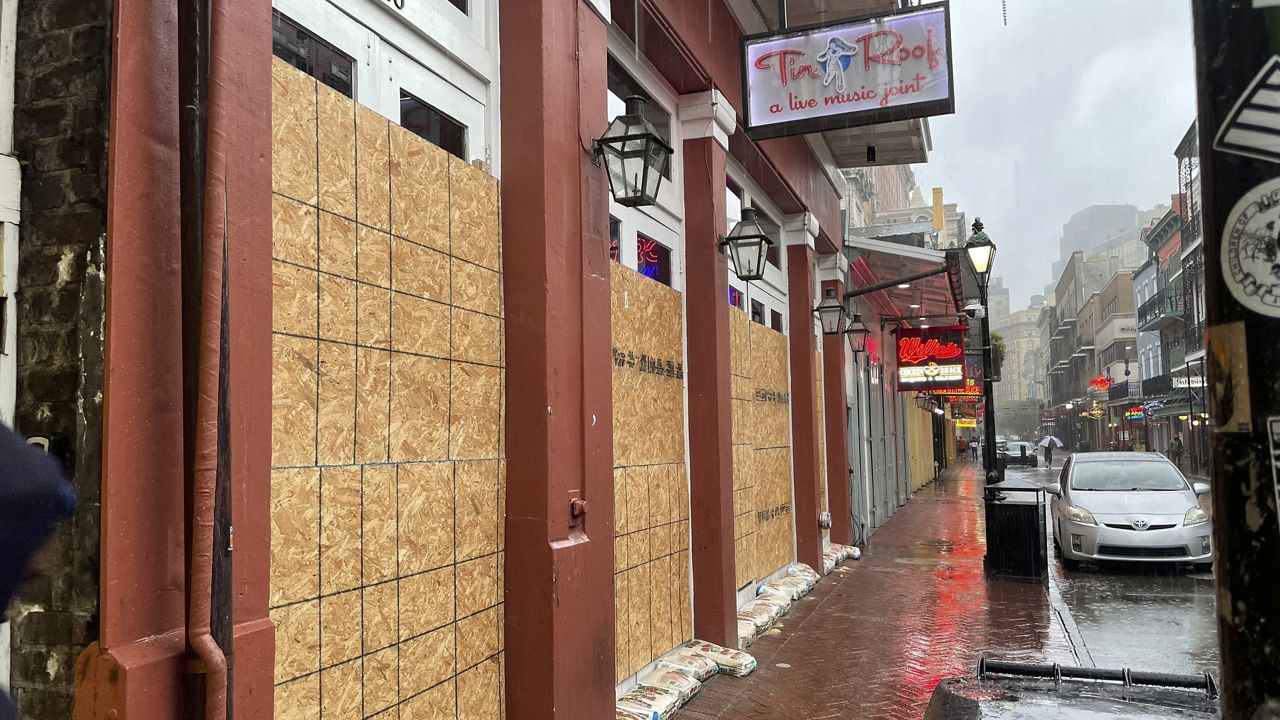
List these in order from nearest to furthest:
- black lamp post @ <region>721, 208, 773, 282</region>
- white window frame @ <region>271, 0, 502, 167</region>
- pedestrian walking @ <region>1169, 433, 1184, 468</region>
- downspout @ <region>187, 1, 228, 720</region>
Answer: downspout @ <region>187, 1, 228, 720</region> → white window frame @ <region>271, 0, 502, 167</region> → black lamp post @ <region>721, 208, 773, 282</region> → pedestrian walking @ <region>1169, 433, 1184, 468</region>

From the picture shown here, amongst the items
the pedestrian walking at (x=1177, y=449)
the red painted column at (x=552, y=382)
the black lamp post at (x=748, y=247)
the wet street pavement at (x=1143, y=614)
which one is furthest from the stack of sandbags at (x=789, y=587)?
the pedestrian walking at (x=1177, y=449)

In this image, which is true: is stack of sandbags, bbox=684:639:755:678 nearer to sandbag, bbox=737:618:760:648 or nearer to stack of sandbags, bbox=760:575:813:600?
sandbag, bbox=737:618:760:648

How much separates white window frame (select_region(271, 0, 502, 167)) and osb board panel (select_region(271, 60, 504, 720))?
0.26 metres

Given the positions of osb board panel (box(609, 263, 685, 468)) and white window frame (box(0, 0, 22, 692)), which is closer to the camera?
white window frame (box(0, 0, 22, 692))

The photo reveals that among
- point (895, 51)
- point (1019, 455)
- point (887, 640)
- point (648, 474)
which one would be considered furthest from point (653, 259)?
point (1019, 455)

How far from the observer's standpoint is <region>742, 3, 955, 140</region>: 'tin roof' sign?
7441mm

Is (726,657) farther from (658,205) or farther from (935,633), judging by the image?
(658,205)

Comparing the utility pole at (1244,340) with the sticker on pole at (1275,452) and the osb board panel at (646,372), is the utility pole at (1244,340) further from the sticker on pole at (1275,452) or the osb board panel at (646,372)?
the osb board panel at (646,372)

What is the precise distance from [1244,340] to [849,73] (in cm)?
641

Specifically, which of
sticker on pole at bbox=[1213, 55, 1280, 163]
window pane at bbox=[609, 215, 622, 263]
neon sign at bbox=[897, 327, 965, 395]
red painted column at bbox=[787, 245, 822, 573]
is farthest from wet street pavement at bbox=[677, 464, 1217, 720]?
neon sign at bbox=[897, 327, 965, 395]

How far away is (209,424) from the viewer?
2797 mm

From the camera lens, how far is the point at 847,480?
595 inches

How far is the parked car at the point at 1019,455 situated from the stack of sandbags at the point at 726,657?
129 ft

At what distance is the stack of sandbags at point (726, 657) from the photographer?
7.57m
